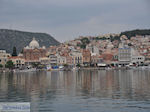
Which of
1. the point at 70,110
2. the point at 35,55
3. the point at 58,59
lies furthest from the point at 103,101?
the point at 35,55

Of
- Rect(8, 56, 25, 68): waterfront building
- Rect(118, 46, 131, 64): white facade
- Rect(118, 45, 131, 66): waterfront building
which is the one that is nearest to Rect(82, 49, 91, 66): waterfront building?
Rect(118, 45, 131, 66): waterfront building

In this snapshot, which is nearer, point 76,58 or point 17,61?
point 17,61

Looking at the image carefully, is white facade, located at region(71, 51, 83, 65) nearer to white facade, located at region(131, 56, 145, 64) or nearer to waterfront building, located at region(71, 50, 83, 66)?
waterfront building, located at region(71, 50, 83, 66)

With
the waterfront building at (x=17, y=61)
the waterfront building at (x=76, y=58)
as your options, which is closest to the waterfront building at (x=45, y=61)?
the waterfront building at (x=17, y=61)

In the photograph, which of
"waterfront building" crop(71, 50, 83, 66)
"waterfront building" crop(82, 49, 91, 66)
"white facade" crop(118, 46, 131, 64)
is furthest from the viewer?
"waterfront building" crop(82, 49, 91, 66)

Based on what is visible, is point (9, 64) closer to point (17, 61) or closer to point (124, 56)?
point (17, 61)

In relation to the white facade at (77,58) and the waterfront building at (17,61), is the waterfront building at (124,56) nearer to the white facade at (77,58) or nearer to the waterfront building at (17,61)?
the white facade at (77,58)

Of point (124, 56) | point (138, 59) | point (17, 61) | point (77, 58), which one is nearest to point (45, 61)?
point (17, 61)

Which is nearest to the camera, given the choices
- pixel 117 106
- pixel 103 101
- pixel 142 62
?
pixel 117 106

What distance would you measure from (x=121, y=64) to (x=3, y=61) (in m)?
53.1

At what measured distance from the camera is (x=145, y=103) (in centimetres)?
2034

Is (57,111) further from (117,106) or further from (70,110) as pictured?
(117,106)

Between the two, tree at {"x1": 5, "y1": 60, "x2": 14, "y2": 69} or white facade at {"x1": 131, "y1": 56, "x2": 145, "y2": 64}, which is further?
white facade at {"x1": 131, "y1": 56, "x2": 145, "y2": 64}

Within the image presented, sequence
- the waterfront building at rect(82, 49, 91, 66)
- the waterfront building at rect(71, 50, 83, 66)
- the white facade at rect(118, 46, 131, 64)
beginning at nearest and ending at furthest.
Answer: the waterfront building at rect(71, 50, 83, 66) → the white facade at rect(118, 46, 131, 64) → the waterfront building at rect(82, 49, 91, 66)
